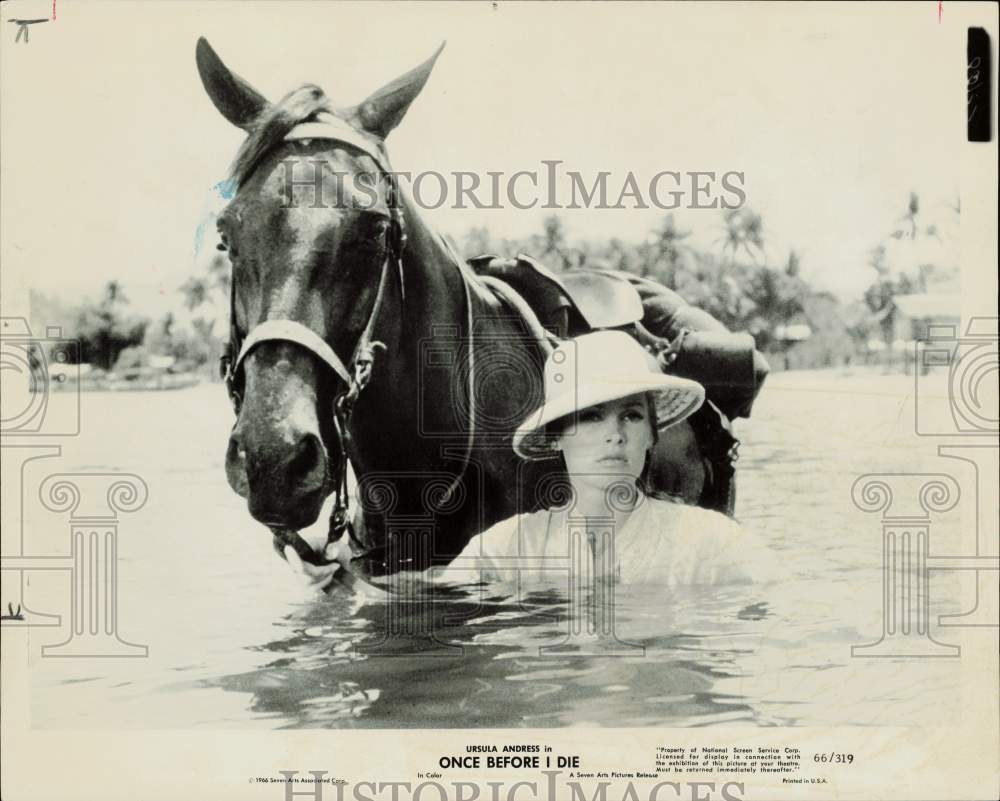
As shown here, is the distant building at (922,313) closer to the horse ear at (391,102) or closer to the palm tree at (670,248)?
the palm tree at (670,248)

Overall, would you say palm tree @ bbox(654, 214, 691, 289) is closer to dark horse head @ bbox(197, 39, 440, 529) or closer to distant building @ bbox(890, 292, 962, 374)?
distant building @ bbox(890, 292, 962, 374)

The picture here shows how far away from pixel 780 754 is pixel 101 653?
4.86ft

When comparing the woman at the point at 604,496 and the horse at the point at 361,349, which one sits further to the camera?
the woman at the point at 604,496

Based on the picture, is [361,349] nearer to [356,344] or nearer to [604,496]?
[356,344]

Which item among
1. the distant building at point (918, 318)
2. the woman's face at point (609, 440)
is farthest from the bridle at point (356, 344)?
the distant building at point (918, 318)

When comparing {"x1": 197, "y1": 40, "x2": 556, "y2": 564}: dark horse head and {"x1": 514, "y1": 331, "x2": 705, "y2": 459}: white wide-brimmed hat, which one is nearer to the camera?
{"x1": 197, "y1": 40, "x2": 556, "y2": 564}: dark horse head

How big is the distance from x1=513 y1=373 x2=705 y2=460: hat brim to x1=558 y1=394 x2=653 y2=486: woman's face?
0.02 meters

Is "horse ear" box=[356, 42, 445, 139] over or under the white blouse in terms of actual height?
over

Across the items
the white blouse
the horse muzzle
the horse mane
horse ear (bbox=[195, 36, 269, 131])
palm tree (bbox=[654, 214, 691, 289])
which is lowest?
the white blouse

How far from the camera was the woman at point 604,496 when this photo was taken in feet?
7.53

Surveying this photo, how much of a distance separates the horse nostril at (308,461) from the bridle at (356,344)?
0.27ft

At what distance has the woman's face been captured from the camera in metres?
2.29

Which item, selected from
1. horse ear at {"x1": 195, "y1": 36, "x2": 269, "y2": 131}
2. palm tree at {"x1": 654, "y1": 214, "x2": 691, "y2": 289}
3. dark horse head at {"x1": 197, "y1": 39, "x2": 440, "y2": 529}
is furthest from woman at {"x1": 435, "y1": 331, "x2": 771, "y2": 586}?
horse ear at {"x1": 195, "y1": 36, "x2": 269, "y2": 131}

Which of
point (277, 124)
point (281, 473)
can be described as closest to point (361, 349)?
point (281, 473)
